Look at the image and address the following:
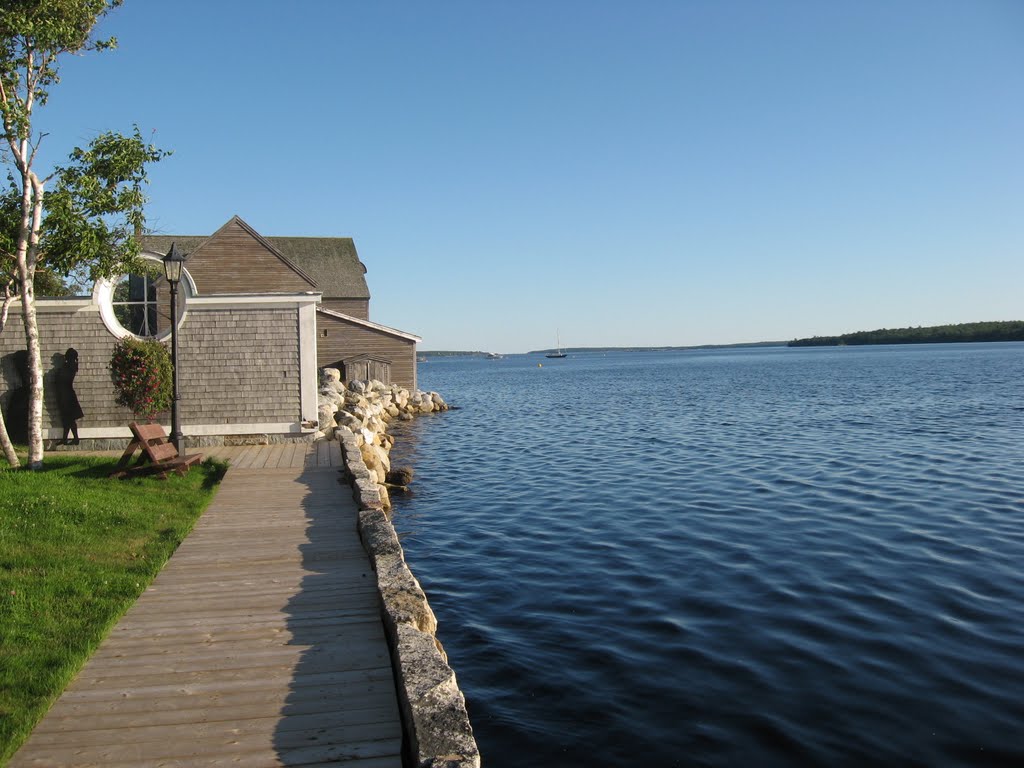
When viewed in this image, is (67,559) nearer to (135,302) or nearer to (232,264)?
(135,302)

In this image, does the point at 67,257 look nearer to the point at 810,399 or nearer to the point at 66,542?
the point at 66,542

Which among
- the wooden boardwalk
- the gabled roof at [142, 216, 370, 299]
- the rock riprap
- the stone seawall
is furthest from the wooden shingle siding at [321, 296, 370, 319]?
the wooden boardwalk

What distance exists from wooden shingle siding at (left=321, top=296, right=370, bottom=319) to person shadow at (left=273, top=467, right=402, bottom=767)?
128 feet

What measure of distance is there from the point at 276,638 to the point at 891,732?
5.41 metres

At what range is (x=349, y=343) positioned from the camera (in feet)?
133

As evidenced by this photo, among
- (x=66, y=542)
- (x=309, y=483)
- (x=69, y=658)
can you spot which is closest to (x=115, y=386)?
(x=309, y=483)

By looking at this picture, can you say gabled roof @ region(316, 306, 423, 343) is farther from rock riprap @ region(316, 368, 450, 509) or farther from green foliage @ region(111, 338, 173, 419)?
green foliage @ region(111, 338, 173, 419)

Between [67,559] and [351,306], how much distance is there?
4019 cm

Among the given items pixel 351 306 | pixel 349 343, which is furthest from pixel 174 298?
pixel 351 306

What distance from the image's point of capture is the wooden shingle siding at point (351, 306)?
154 ft

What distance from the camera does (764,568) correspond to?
11.1m

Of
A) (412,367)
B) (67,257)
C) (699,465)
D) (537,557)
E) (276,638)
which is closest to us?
(276,638)

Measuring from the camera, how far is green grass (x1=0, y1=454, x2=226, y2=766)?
5.48 metres

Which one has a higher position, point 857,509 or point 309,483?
point 309,483
